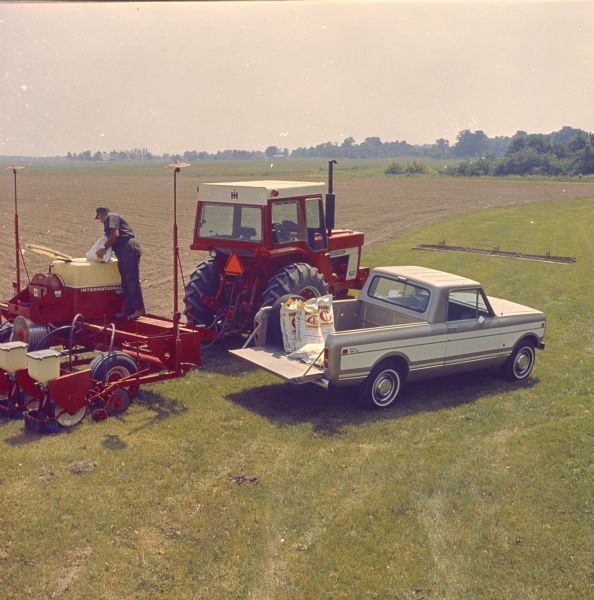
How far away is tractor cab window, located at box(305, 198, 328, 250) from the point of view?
11.6m

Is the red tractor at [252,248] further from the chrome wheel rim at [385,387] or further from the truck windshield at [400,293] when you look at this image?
the chrome wheel rim at [385,387]

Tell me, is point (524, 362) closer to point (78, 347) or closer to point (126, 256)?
point (126, 256)

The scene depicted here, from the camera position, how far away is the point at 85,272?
963 cm

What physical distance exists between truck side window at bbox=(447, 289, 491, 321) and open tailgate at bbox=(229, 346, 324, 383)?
2168mm

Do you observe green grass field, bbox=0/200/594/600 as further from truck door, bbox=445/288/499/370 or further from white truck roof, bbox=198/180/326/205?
white truck roof, bbox=198/180/326/205

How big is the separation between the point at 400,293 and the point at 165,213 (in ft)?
96.2

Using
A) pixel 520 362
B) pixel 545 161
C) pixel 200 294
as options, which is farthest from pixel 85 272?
pixel 545 161

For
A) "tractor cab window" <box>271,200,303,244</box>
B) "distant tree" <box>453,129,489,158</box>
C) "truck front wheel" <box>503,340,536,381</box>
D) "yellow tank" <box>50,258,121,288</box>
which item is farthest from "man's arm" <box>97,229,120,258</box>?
"distant tree" <box>453,129,489,158</box>

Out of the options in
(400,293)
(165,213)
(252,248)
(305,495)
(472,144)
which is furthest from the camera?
(472,144)

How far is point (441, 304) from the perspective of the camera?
31.2 feet

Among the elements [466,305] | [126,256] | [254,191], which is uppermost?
[254,191]

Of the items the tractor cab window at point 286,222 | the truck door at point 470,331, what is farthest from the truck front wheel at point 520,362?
the tractor cab window at point 286,222

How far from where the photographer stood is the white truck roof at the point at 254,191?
1088cm

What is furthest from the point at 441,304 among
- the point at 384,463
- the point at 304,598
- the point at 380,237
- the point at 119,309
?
the point at 380,237
